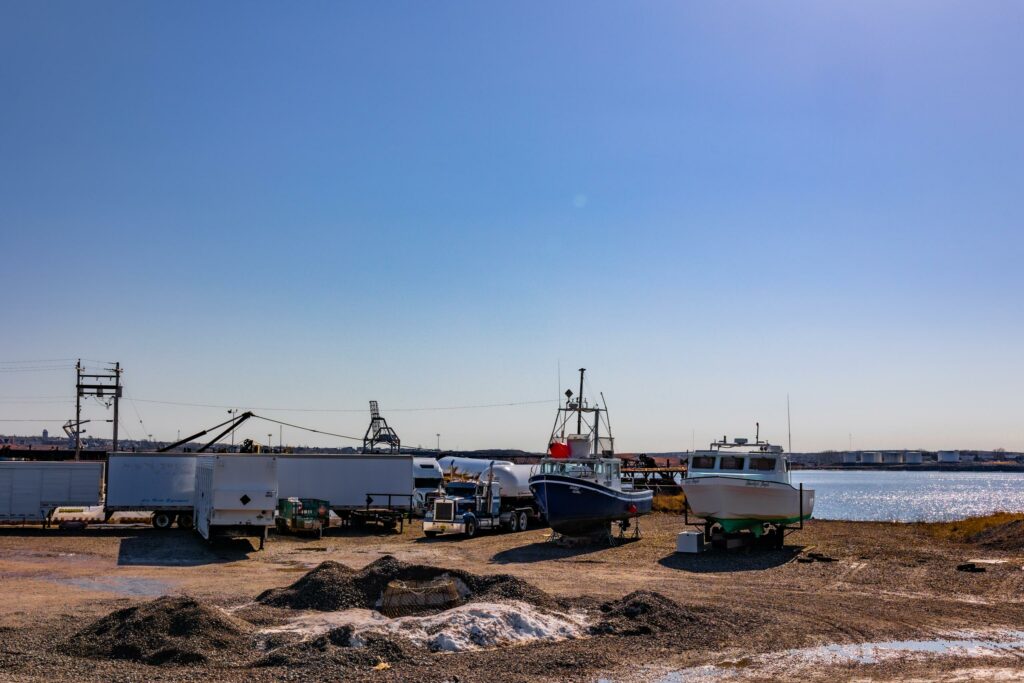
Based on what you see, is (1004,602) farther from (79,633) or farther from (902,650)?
(79,633)

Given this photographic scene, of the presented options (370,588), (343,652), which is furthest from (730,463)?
(343,652)

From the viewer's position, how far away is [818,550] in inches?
1129

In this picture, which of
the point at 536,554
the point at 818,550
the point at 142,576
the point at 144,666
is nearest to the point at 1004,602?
the point at 818,550

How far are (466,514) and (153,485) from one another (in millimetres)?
12618

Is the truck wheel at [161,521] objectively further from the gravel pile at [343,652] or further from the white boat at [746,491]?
the gravel pile at [343,652]

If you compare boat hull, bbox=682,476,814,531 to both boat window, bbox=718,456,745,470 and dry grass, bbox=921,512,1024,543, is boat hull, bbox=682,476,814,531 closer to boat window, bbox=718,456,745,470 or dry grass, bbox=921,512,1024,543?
boat window, bbox=718,456,745,470

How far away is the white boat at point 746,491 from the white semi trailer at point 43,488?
24.2 m

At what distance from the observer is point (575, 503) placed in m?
31.1

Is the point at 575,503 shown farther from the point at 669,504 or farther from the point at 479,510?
the point at 669,504

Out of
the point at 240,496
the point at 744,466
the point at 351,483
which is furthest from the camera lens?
the point at 351,483

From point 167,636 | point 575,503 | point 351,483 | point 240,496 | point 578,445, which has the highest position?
point 578,445

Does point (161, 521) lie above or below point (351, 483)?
below

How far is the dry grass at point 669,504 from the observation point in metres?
50.0

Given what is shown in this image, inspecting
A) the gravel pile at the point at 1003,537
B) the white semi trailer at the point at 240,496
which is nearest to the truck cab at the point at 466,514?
the white semi trailer at the point at 240,496
